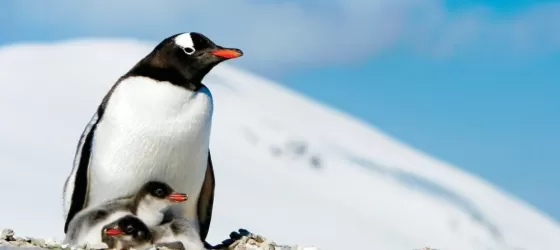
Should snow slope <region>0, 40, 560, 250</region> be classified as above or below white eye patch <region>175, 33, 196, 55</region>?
above

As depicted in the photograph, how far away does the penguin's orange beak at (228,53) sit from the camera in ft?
22.7

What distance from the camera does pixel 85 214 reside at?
696cm

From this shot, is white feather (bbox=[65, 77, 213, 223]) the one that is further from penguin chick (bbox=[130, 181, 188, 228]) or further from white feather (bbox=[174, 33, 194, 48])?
white feather (bbox=[174, 33, 194, 48])

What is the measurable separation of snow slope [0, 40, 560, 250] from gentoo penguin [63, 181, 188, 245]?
2864 centimetres

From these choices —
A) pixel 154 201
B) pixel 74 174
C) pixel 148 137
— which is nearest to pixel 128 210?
pixel 154 201

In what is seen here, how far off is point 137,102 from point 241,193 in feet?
141

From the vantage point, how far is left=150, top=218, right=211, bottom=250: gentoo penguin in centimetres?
685

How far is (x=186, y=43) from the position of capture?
7.08 m

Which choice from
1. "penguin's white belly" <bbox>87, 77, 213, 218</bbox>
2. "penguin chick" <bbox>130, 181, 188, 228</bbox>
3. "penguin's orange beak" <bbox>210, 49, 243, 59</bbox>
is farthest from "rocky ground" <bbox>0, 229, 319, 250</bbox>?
"penguin's orange beak" <bbox>210, 49, 243, 59</bbox>

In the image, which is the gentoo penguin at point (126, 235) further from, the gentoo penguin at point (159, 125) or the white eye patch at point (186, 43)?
the white eye patch at point (186, 43)

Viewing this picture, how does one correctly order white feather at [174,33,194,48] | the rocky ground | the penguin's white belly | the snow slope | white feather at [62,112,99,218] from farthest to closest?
the snow slope
white feather at [62,112,99,218]
white feather at [174,33,194,48]
the penguin's white belly
the rocky ground

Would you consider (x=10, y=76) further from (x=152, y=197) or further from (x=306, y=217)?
(x=152, y=197)

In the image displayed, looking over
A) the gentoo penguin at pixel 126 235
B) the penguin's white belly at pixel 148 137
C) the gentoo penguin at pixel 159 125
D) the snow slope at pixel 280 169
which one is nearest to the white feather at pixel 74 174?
the gentoo penguin at pixel 159 125

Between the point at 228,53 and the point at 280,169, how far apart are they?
163ft
